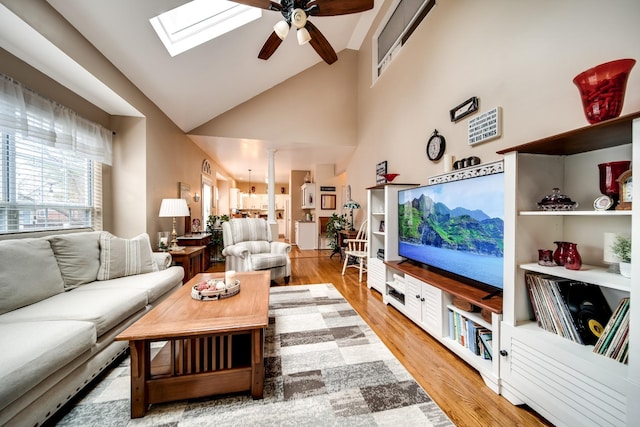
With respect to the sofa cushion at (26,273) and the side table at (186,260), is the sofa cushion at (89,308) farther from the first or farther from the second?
the side table at (186,260)

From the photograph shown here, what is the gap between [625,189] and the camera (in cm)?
110

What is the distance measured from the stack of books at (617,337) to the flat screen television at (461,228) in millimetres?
495

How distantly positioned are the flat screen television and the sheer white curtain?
11.7 ft

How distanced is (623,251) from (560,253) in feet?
0.76

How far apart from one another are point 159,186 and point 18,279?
6.78ft

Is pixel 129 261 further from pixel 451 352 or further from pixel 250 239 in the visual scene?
pixel 451 352

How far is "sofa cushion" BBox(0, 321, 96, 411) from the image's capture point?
3.37 feet

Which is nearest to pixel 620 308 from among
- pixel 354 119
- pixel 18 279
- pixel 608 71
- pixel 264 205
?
pixel 608 71

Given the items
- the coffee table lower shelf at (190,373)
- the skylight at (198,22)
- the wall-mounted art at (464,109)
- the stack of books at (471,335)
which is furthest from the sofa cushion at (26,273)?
the wall-mounted art at (464,109)

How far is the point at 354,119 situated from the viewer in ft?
17.1

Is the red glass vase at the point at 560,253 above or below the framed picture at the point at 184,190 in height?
below

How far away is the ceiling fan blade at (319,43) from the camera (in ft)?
7.73

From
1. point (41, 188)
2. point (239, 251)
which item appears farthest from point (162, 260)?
point (41, 188)

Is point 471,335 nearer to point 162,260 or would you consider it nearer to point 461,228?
point 461,228
